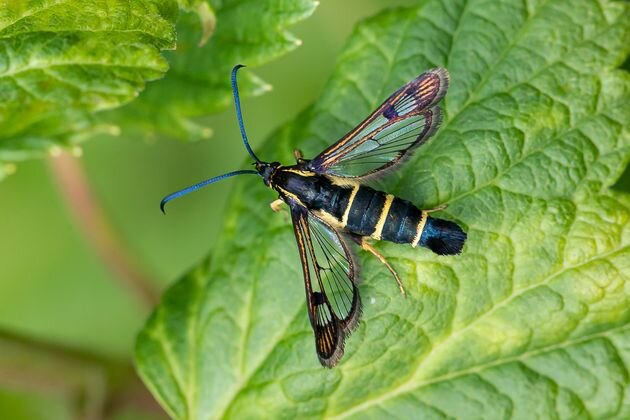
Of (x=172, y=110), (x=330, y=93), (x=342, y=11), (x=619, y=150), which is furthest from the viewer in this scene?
(x=342, y=11)

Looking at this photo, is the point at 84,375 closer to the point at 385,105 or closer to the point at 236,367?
the point at 236,367

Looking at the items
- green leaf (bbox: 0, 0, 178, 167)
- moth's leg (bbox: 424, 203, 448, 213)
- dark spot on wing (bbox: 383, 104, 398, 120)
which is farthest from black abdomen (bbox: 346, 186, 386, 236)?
green leaf (bbox: 0, 0, 178, 167)

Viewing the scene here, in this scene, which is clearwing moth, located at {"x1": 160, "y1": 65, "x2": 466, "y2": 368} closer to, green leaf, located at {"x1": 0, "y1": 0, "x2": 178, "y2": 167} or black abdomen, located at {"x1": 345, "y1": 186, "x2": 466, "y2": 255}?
black abdomen, located at {"x1": 345, "y1": 186, "x2": 466, "y2": 255}

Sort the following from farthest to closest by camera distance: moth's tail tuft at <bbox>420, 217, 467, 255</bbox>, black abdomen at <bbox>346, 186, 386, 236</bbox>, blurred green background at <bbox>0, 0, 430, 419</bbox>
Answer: blurred green background at <bbox>0, 0, 430, 419</bbox> → black abdomen at <bbox>346, 186, 386, 236</bbox> → moth's tail tuft at <bbox>420, 217, 467, 255</bbox>

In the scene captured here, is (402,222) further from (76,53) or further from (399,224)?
(76,53)

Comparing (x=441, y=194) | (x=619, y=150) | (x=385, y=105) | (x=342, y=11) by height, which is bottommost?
(x=619, y=150)

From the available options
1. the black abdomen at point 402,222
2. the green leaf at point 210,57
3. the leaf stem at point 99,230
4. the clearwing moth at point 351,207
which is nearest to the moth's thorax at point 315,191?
the clearwing moth at point 351,207

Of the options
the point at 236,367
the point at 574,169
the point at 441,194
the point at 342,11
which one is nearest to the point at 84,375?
the point at 236,367
